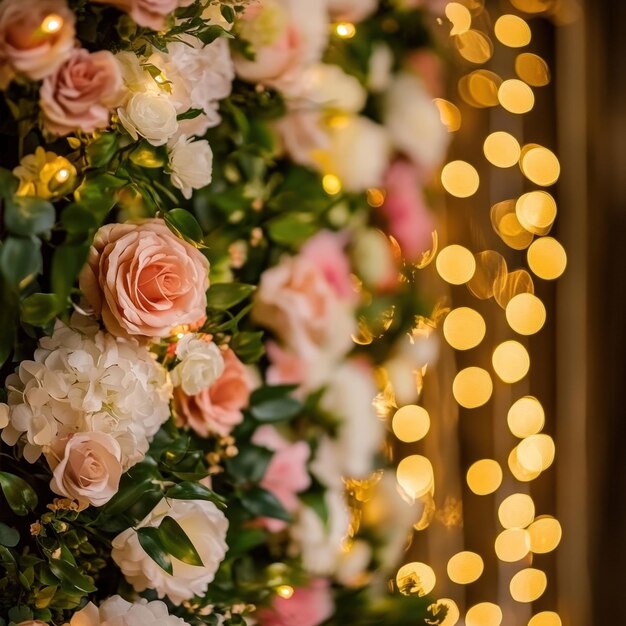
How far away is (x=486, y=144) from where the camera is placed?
1.38 metres

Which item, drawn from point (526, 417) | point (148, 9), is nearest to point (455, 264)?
point (526, 417)

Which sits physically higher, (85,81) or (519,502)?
(85,81)

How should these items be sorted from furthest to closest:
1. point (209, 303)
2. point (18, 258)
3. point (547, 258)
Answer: point (547, 258), point (209, 303), point (18, 258)

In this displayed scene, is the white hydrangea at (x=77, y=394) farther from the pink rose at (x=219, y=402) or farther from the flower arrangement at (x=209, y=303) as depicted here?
the pink rose at (x=219, y=402)

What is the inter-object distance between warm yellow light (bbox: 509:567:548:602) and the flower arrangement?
12.6 inches

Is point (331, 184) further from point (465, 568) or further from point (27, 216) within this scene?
point (465, 568)

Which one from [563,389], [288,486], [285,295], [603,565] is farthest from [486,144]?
[603,565]

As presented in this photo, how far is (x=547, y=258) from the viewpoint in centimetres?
144

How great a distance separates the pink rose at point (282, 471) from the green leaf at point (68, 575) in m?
0.29

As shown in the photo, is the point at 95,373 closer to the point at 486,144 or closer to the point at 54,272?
the point at 54,272

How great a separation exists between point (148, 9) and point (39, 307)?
10.6 inches

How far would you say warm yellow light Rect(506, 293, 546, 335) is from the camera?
1402 mm

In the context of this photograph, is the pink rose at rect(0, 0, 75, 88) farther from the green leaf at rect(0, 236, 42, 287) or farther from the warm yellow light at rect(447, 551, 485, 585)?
the warm yellow light at rect(447, 551, 485, 585)

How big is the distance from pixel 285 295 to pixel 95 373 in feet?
1.07
